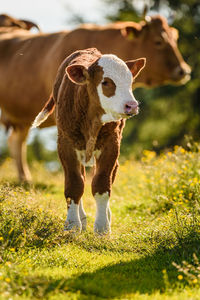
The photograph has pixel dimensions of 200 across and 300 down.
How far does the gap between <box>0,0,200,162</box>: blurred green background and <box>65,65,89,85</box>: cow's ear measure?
1060 cm

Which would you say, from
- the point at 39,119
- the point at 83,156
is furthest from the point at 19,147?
the point at 83,156

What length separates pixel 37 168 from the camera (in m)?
11.8

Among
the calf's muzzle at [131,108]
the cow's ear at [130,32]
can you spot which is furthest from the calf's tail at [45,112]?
the cow's ear at [130,32]

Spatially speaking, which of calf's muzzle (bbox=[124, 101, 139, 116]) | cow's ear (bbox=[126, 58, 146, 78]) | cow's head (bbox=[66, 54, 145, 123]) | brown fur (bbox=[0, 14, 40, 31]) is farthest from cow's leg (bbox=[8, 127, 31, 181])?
calf's muzzle (bbox=[124, 101, 139, 116])

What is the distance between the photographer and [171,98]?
17234 mm

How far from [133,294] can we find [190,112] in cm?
1397

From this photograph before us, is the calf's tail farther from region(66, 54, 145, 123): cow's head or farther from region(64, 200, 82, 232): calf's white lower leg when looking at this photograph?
region(64, 200, 82, 232): calf's white lower leg

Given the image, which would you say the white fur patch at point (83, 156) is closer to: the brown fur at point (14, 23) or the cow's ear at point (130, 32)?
the cow's ear at point (130, 32)

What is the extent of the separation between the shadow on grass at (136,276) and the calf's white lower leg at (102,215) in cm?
87

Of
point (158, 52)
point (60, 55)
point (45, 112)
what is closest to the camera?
point (45, 112)

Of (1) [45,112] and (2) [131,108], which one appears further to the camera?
(1) [45,112]

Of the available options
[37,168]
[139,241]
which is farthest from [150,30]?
[139,241]

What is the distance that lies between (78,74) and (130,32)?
4537 millimetres

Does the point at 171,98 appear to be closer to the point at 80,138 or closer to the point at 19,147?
the point at 19,147
